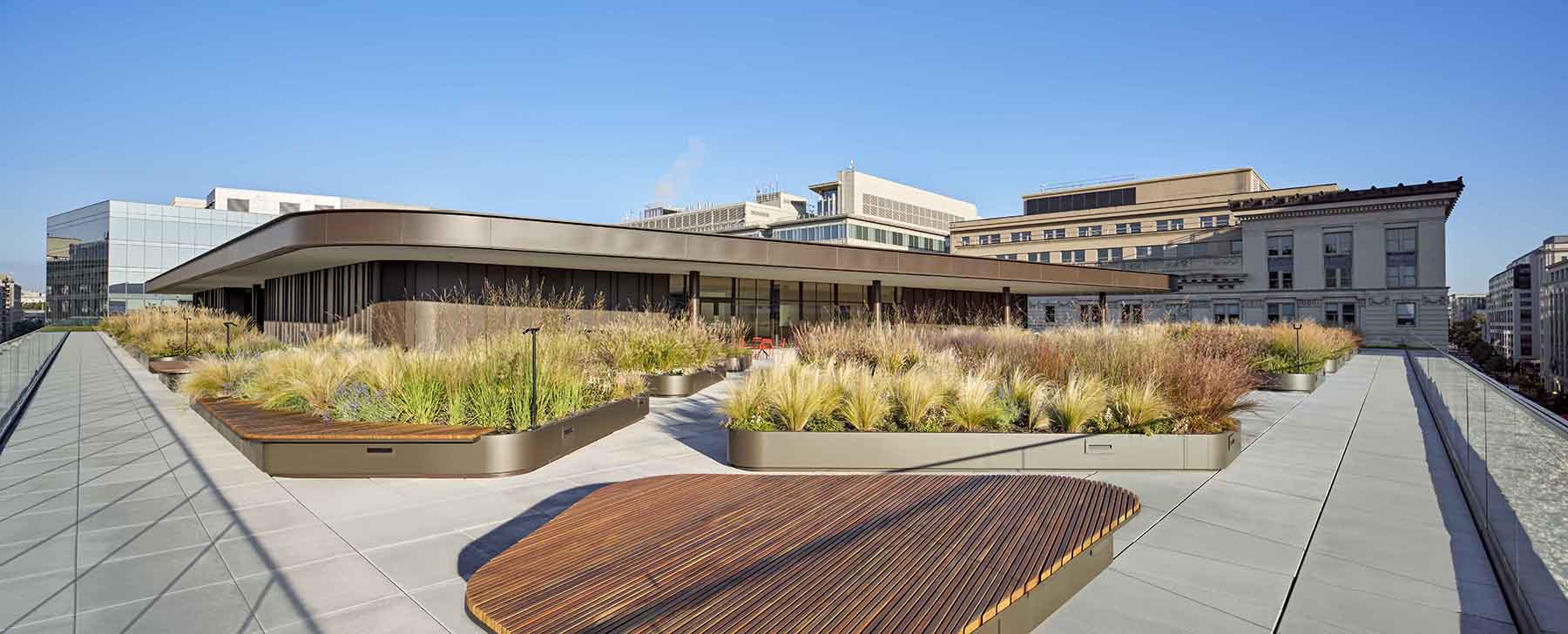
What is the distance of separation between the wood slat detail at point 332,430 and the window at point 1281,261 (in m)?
51.8

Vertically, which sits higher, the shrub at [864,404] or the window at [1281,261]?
the window at [1281,261]

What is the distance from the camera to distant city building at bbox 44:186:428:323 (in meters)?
49.0

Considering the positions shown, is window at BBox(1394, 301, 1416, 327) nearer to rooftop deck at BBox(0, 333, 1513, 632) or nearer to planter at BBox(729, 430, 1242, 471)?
rooftop deck at BBox(0, 333, 1513, 632)

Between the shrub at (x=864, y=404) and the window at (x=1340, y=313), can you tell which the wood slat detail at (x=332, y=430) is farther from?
the window at (x=1340, y=313)

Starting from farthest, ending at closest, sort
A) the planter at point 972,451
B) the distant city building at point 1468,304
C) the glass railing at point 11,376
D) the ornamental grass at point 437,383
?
the distant city building at point 1468,304
the glass railing at point 11,376
the ornamental grass at point 437,383
the planter at point 972,451

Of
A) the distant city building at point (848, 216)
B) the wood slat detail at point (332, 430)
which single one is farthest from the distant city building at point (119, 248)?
the wood slat detail at point (332, 430)

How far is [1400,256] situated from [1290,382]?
40.2 m

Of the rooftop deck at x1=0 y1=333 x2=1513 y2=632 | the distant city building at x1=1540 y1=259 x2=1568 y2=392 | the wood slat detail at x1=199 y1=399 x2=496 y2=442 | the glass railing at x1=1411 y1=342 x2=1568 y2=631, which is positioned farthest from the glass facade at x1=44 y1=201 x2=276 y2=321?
the distant city building at x1=1540 y1=259 x2=1568 y2=392

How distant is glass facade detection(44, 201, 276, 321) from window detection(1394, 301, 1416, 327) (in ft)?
252

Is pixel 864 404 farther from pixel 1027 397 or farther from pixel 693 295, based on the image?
pixel 693 295

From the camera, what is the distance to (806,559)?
276cm

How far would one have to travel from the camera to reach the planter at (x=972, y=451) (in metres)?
5.68

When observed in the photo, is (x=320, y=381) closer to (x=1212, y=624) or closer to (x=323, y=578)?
(x=323, y=578)

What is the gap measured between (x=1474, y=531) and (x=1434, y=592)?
1.38 metres
